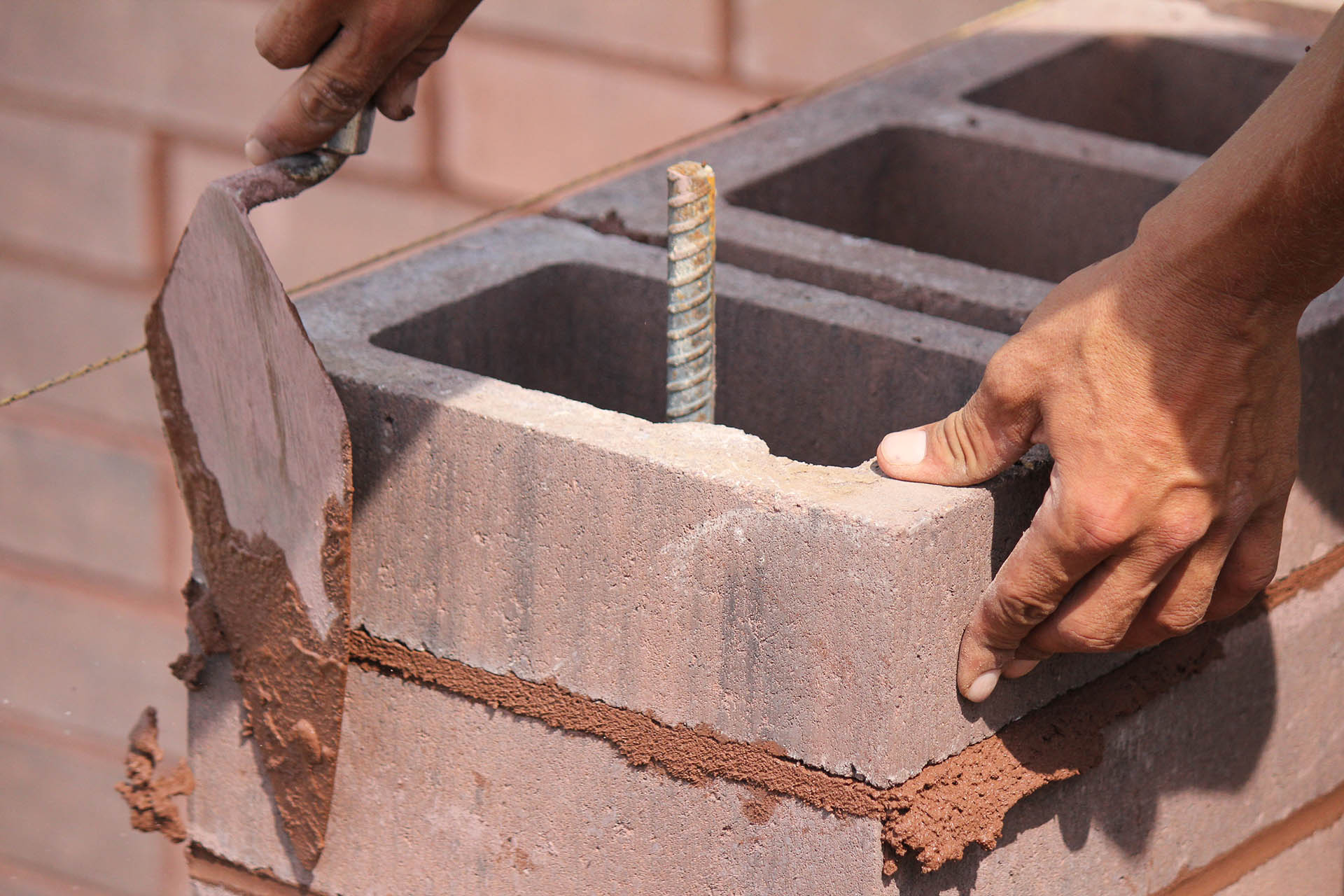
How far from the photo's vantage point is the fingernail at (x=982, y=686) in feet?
6.02

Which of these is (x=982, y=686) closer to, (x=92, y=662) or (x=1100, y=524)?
(x=1100, y=524)

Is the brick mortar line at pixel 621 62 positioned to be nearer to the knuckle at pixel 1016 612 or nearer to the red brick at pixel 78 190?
the red brick at pixel 78 190

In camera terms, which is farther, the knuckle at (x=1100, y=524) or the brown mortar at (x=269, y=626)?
the brown mortar at (x=269, y=626)

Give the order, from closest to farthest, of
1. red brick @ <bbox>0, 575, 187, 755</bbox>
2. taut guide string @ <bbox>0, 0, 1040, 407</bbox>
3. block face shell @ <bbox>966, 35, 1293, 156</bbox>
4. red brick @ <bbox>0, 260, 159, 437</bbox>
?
taut guide string @ <bbox>0, 0, 1040, 407</bbox> → block face shell @ <bbox>966, 35, 1293, 156</bbox> → red brick @ <bbox>0, 260, 159, 437</bbox> → red brick @ <bbox>0, 575, 187, 755</bbox>

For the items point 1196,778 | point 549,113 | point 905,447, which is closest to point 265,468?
point 905,447

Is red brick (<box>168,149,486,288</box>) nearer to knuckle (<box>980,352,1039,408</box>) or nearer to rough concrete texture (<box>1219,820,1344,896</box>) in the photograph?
rough concrete texture (<box>1219,820,1344,896</box>)

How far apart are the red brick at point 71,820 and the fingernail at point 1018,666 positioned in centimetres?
241

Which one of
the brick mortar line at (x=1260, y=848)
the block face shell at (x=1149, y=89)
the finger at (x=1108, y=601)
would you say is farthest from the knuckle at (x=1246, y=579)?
the block face shell at (x=1149, y=89)

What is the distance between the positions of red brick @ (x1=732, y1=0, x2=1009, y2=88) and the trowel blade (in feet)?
8.04

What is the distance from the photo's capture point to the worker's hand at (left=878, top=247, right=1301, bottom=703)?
1700 millimetres

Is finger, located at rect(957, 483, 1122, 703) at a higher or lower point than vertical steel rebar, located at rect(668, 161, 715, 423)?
lower

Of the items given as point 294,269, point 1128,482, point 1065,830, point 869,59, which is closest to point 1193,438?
point 1128,482

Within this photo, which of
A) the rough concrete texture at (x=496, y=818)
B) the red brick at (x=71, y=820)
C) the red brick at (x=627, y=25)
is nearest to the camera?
the rough concrete texture at (x=496, y=818)

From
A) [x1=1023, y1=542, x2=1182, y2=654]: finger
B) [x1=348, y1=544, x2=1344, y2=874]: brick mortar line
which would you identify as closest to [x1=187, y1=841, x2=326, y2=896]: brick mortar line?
[x1=348, y1=544, x2=1344, y2=874]: brick mortar line
